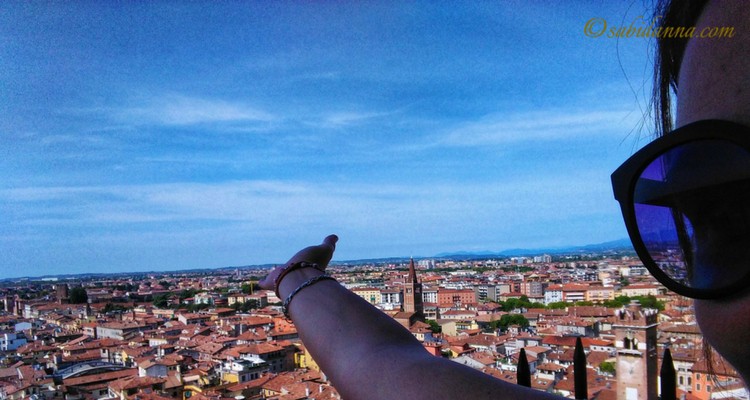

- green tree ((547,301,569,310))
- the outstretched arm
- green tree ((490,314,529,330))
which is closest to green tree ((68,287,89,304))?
green tree ((490,314,529,330))

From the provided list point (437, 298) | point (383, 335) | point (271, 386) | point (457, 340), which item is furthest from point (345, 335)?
point (437, 298)

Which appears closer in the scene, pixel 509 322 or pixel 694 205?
pixel 694 205

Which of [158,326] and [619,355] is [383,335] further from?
[158,326]

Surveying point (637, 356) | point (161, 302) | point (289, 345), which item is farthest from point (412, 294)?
point (161, 302)

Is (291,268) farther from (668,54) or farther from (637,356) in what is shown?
(637,356)

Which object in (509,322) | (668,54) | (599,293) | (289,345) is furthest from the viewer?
(599,293)

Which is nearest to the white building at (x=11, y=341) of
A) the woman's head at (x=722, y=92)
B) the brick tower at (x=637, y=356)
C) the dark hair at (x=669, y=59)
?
the brick tower at (x=637, y=356)
